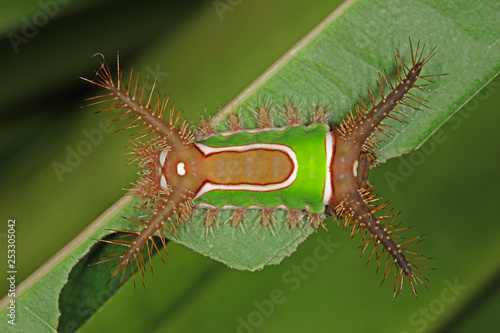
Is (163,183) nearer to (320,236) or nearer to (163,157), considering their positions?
(163,157)

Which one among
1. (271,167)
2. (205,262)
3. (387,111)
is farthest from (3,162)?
(387,111)

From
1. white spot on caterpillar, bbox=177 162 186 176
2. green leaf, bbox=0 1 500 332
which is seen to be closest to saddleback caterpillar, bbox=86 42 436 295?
white spot on caterpillar, bbox=177 162 186 176

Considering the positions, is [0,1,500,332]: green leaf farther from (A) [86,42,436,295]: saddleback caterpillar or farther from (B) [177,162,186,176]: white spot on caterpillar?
(B) [177,162,186,176]: white spot on caterpillar

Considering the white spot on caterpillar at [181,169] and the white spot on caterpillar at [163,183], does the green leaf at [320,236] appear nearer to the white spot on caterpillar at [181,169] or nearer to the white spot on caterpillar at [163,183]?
the white spot on caterpillar at [163,183]

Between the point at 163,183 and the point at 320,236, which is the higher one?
the point at 163,183

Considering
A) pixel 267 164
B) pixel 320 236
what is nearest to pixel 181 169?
pixel 267 164

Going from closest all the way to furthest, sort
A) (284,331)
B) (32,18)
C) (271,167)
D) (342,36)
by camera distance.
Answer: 1. (32,18)
2. (271,167)
3. (342,36)
4. (284,331)

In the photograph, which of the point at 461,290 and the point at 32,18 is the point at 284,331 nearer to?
the point at 461,290
